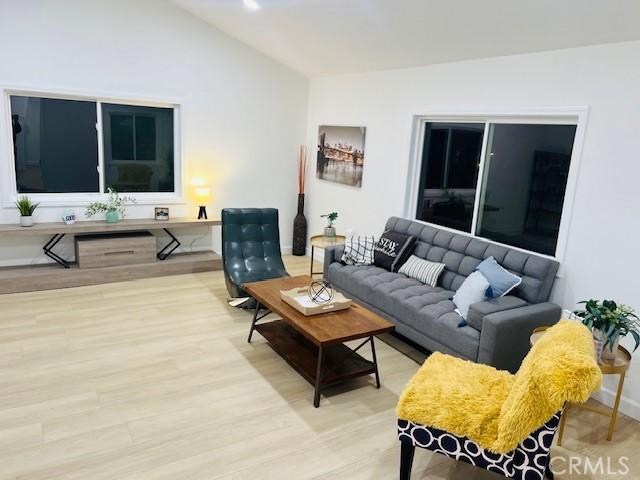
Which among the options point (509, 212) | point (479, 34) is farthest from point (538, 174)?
point (479, 34)

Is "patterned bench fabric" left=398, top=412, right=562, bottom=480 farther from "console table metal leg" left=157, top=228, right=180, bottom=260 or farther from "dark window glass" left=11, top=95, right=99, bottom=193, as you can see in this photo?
"dark window glass" left=11, top=95, right=99, bottom=193

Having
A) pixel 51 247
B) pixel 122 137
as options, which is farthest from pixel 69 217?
pixel 122 137

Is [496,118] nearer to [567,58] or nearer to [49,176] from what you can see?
[567,58]

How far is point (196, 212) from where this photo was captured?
5.85 metres

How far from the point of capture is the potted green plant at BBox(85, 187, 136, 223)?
17.0 ft

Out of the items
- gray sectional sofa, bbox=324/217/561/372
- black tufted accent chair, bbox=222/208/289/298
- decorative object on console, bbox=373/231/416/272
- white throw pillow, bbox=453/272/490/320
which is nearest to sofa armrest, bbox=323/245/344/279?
gray sectional sofa, bbox=324/217/561/372

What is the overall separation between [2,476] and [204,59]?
462 centimetres

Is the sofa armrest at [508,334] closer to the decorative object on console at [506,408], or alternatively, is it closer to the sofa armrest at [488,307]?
the sofa armrest at [488,307]

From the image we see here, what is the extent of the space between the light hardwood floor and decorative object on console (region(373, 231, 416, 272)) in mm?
809

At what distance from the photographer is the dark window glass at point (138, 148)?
536 centimetres

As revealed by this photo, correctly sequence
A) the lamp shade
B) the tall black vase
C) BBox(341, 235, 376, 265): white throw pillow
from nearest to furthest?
1. BBox(341, 235, 376, 265): white throw pillow
2. the lamp shade
3. the tall black vase

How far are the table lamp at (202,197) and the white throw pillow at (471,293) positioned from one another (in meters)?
3.33

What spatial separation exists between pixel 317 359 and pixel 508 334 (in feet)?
4.20

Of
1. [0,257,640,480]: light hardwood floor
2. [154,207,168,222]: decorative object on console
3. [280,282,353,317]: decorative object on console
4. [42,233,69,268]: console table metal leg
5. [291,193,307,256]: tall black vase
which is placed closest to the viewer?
[0,257,640,480]: light hardwood floor
